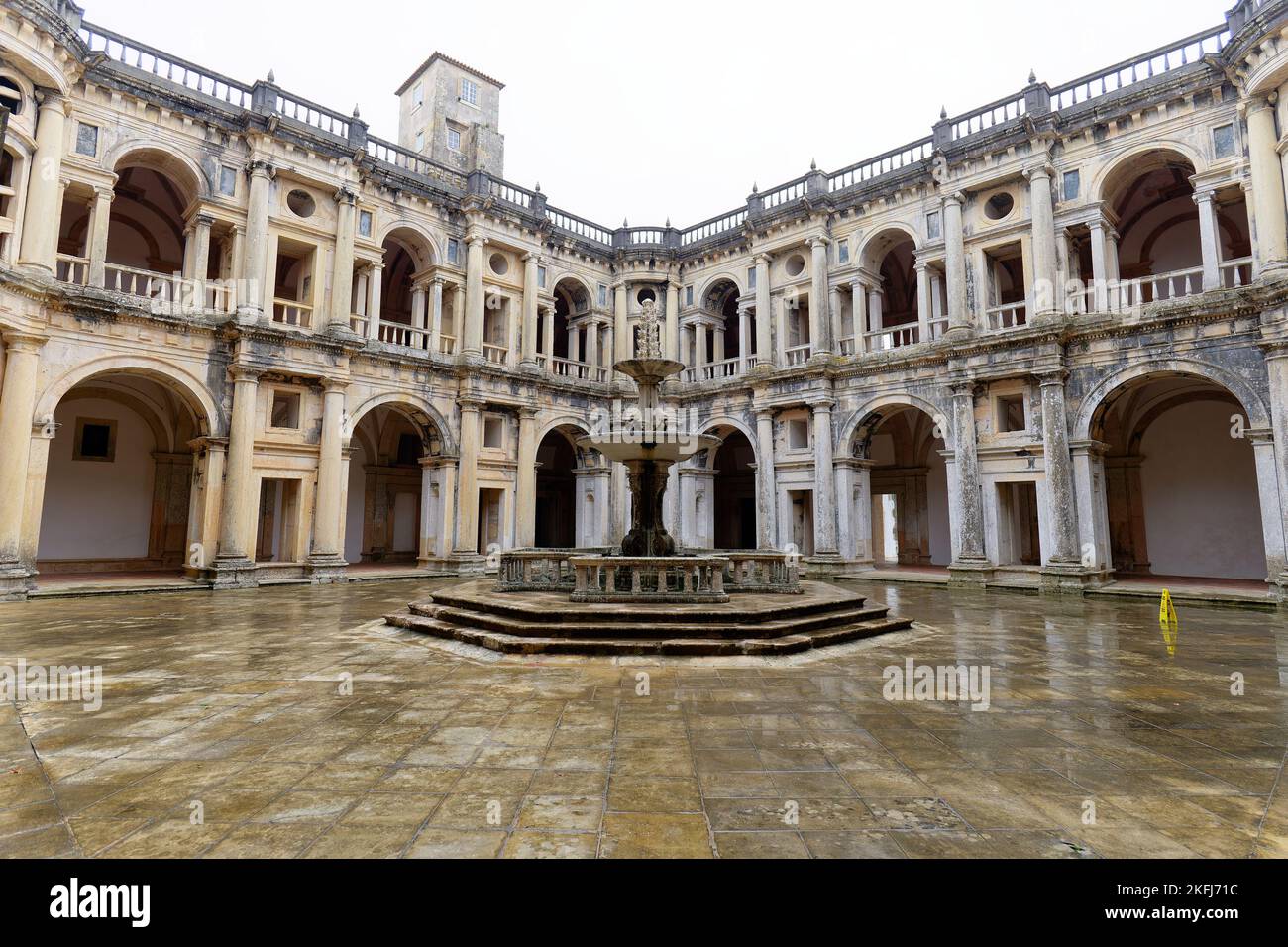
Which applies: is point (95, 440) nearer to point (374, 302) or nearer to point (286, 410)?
point (286, 410)

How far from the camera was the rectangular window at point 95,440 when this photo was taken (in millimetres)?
18812

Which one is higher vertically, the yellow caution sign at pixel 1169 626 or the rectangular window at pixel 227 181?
the rectangular window at pixel 227 181

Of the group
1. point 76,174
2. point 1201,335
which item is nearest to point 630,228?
point 76,174

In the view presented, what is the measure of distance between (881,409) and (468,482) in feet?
44.4

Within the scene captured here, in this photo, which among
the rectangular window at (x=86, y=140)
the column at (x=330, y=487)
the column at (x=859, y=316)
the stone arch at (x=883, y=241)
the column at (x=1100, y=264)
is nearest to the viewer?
the rectangular window at (x=86, y=140)

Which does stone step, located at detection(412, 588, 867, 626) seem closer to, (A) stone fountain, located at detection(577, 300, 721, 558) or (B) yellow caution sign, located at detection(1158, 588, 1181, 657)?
(A) stone fountain, located at detection(577, 300, 721, 558)

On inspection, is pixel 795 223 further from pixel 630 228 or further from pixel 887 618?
pixel 887 618

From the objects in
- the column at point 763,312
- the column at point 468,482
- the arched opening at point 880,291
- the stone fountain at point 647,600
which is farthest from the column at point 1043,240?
the column at point 468,482

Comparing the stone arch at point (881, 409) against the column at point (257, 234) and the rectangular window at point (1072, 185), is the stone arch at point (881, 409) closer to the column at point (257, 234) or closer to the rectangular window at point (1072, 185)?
the rectangular window at point (1072, 185)

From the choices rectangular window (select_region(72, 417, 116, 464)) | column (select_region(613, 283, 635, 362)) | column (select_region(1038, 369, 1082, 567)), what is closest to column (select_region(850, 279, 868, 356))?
column (select_region(1038, 369, 1082, 567))

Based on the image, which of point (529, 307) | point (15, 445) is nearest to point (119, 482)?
point (15, 445)

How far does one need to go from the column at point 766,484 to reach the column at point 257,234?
15.6m

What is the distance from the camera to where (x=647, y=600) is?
9.73 meters

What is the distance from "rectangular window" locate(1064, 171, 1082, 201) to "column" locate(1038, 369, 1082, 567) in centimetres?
500
